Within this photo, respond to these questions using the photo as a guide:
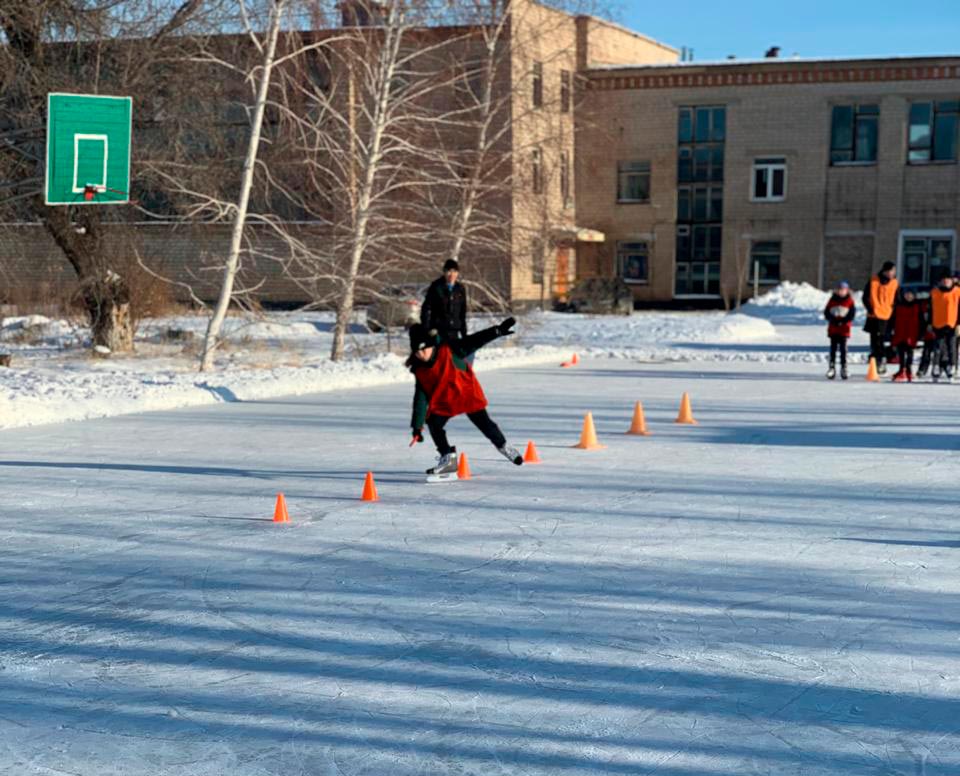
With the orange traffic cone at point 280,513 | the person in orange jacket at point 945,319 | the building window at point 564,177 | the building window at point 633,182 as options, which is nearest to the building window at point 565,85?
the building window at point 564,177

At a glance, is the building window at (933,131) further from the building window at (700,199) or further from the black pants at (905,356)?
the black pants at (905,356)

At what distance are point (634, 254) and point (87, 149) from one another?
3871 cm

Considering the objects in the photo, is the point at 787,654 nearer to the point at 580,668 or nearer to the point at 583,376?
the point at 580,668

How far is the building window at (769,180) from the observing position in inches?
2062

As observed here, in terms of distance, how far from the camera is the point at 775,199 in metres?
52.5

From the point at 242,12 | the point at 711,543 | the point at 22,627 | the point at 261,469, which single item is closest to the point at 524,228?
the point at 242,12

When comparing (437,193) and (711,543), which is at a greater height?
(437,193)

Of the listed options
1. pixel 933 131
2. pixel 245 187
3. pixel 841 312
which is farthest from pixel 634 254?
pixel 245 187

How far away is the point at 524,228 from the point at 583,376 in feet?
18.3

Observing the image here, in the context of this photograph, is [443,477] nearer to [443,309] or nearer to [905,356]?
[443,309]

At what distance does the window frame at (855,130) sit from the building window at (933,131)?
1290mm

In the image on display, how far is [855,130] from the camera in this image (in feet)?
168

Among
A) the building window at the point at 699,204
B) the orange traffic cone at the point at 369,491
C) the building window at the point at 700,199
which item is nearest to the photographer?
the orange traffic cone at the point at 369,491

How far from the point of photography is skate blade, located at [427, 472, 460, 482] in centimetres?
1044
